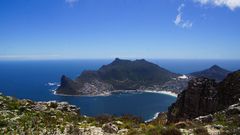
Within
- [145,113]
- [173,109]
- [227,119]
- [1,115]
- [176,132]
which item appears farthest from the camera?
[145,113]

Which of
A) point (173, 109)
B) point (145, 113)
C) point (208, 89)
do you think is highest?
point (208, 89)

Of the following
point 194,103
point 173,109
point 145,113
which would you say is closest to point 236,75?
point 194,103

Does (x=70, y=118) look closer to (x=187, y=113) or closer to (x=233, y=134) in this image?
(x=233, y=134)

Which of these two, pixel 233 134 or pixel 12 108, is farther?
pixel 12 108

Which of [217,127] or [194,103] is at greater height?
[217,127]

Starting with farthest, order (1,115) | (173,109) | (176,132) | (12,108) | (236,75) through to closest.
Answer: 1. (173,109)
2. (236,75)
3. (12,108)
4. (1,115)
5. (176,132)

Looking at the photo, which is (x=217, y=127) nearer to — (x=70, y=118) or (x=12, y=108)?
(x=70, y=118)

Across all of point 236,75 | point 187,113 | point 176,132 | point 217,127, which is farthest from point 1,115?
point 236,75
